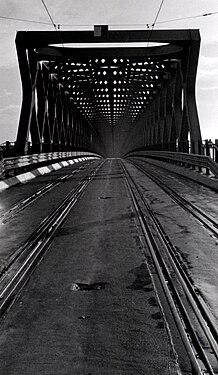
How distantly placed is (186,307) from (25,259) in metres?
2.74

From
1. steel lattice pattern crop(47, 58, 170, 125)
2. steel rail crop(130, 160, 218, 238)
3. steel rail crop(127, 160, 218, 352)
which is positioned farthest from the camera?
steel lattice pattern crop(47, 58, 170, 125)

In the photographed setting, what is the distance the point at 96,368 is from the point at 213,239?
490cm

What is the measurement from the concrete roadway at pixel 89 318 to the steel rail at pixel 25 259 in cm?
12

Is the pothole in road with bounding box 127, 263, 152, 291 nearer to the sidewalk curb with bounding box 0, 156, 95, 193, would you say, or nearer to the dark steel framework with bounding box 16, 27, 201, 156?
the sidewalk curb with bounding box 0, 156, 95, 193

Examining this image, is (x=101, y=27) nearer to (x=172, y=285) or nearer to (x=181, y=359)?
(x=172, y=285)

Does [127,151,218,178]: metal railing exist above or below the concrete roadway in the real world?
above

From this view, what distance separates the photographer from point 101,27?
2869cm

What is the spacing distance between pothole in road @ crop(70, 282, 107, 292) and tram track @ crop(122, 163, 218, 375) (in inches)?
25.8

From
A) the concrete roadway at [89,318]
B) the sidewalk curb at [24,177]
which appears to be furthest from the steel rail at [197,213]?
the sidewalk curb at [24,177]

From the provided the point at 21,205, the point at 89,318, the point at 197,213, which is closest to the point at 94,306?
the point at 89,318

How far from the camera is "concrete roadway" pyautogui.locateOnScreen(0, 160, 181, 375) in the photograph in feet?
12.6

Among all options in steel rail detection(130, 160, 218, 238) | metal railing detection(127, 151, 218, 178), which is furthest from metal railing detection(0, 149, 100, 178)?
metal railing detection(127, 151, 218, 178)

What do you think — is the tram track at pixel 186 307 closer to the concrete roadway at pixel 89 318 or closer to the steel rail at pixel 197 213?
the concrete roadway at pixel 89 318

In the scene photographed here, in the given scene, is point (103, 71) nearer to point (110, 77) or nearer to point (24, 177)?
point (110, 77)
